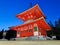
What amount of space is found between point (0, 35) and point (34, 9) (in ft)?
9.89

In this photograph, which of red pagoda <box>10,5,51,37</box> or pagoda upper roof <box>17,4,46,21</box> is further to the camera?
pagoda upper roof <box>17,4,46,21</box>

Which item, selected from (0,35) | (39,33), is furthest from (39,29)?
(0,35)

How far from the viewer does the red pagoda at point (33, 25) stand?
8.56 meters

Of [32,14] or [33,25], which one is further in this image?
[32,14]

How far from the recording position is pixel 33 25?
28.5 feet

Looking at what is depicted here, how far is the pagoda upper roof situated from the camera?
9.00 meters

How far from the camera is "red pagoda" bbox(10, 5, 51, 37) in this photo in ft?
28.1

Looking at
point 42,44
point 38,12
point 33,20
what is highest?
point 38,12

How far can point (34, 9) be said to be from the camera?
9.01 meters

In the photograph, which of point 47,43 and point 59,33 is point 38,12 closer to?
point 59,33

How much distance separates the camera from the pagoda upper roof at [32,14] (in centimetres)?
900

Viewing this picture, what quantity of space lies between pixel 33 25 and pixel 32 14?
98 centimetres

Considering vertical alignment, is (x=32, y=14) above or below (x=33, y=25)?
above

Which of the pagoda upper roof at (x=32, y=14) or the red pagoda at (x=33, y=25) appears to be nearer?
the red pagoda at (x=33, y=25)
